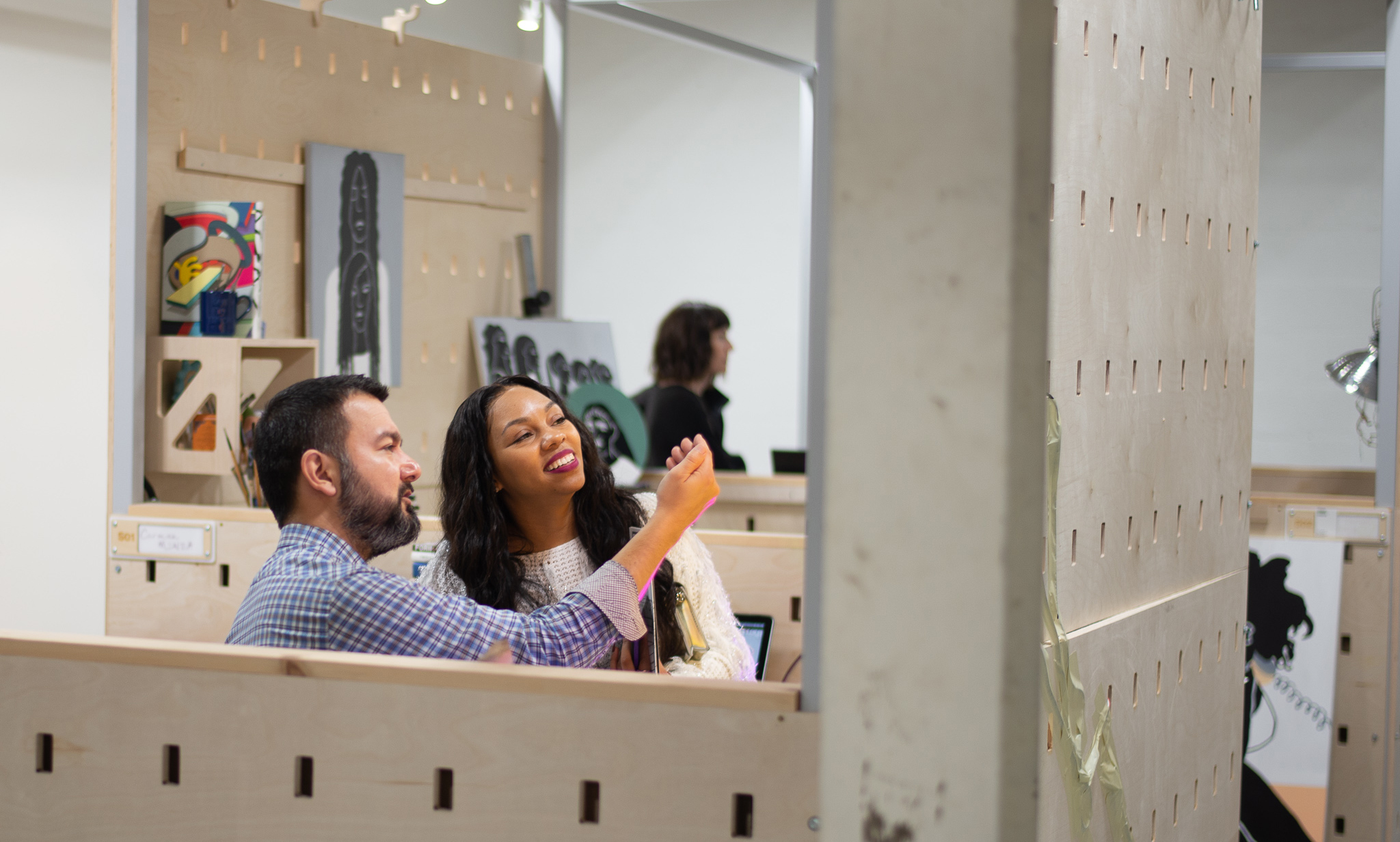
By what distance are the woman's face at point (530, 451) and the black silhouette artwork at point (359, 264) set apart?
1.71 meters

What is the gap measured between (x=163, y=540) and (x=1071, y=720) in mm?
2116

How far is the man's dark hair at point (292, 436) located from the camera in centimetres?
184

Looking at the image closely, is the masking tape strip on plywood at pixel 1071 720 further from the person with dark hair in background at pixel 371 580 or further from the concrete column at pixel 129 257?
the concrete column at pixel 129 257

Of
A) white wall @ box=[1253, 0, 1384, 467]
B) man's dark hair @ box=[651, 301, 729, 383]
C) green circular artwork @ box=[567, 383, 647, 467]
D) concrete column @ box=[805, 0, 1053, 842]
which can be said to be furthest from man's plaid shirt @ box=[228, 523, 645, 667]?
white wall @ box=[1253, 0, 1384, 467]

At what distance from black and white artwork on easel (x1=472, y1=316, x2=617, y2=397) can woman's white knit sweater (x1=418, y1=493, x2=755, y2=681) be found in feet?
6.46

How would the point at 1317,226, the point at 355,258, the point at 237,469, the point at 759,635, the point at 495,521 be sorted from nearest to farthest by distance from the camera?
the point at 495,521 → the point at 759,635 → the point at 237,469 → the point at 355,258 → the point at 1317,226

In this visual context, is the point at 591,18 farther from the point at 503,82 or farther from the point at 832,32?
the point at 832,32

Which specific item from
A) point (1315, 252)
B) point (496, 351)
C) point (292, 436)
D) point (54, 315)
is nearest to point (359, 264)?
point (496, 351)

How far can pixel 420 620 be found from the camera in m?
1.55

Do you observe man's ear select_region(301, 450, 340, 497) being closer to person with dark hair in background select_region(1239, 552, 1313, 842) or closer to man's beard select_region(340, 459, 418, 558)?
man's beard select_region(340, 459, 418, 558)

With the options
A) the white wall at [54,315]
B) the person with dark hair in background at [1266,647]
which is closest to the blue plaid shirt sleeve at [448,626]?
the person with dark hair in background at [1266,647]

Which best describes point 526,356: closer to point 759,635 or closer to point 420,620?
point 759,635

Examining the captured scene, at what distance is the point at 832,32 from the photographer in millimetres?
958

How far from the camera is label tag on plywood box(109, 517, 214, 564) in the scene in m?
2.68
